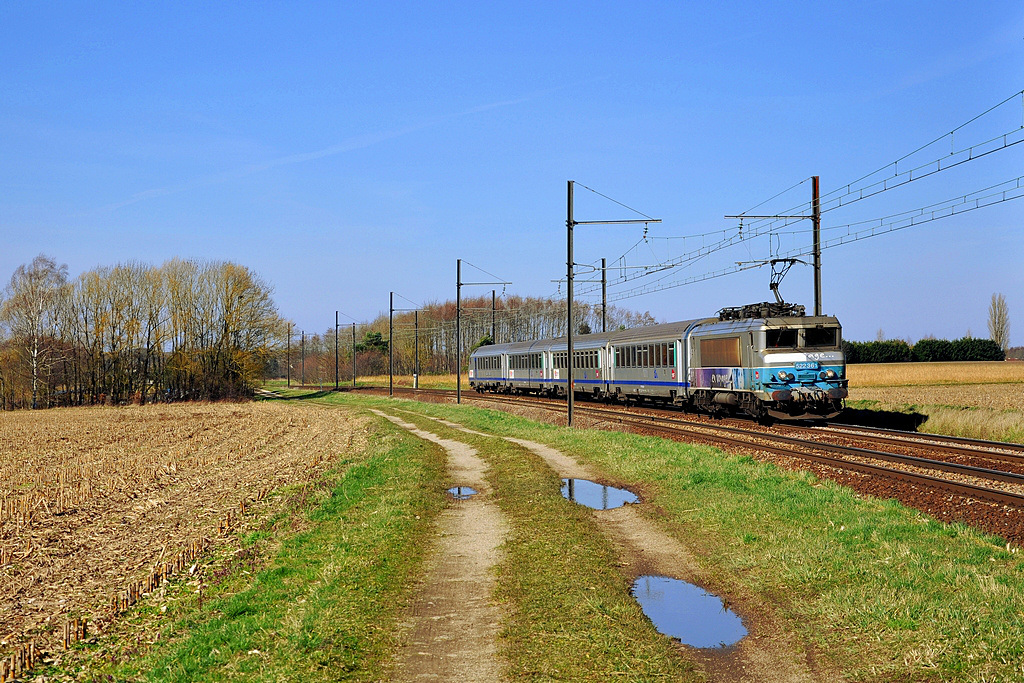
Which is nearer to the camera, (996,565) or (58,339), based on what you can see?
(996,565)

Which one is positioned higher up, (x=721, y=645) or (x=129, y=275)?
(x=129, y=275)

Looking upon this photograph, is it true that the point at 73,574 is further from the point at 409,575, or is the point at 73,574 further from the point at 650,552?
the point at 650,552

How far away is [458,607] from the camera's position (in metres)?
8.35

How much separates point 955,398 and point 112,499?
35.6m

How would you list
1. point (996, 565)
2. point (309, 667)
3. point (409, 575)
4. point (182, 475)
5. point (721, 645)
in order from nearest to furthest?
point (309, 667) → point (721, 645) → point (996, 565) → point (409, 575) → point (182, 475)

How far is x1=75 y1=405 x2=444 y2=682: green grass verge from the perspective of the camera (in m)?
6.95

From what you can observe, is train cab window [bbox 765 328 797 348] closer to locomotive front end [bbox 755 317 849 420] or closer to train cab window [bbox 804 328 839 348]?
locomotive front end [bbox 755 317 849 420]

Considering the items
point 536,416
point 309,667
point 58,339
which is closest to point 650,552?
point 309,667

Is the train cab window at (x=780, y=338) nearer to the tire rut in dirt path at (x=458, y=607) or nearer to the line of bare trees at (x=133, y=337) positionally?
the tire rut in dirt path at (x=458, y=607)

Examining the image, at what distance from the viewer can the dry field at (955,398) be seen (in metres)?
23.7

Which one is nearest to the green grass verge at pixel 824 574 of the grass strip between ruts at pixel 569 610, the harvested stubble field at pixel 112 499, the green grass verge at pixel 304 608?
the grass strip between ruts at pixel 569 610

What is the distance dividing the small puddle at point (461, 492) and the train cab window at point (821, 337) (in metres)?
14.6

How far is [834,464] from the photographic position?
1747 cm

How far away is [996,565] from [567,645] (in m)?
5.06
